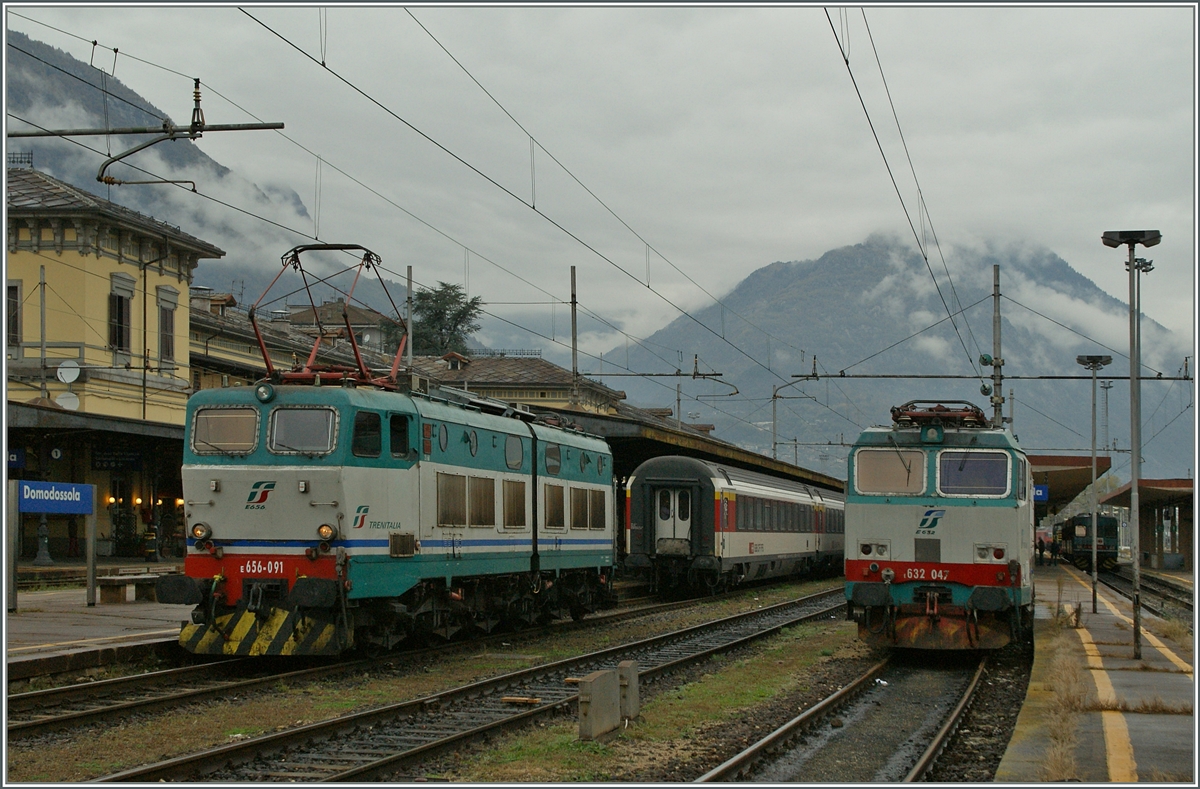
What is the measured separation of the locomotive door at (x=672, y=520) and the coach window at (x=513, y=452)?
11.1 meters

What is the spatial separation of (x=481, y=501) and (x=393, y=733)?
22.8ft

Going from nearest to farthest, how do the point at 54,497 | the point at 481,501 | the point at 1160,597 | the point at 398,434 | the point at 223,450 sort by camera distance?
the point at 223,450 < the point at 398,434 < the point at 481,501 < the point at 54,497 < the point at 1160,597

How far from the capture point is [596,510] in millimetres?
23453

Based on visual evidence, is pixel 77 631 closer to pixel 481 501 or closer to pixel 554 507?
pixel 481 501

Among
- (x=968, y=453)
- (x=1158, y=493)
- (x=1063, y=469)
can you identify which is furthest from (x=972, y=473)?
(x=1063, y=469)

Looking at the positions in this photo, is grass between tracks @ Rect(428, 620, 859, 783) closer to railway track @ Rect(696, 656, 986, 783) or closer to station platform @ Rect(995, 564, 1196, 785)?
railway track @ Rect(696, 656, 986, 783)

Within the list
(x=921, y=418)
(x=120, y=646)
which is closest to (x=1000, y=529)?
(x=921, y=418)

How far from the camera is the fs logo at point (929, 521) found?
56.0 ft

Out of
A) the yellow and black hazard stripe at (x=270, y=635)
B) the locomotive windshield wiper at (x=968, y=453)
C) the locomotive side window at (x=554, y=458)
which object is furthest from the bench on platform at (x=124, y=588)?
the locomotive windshield wiper at (x=968, y=453)

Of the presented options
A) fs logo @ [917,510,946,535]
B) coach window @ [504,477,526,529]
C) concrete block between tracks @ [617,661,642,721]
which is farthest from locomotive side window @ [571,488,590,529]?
concrete block between tracks @ [617,661,642,721]

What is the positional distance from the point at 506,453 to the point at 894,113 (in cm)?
815

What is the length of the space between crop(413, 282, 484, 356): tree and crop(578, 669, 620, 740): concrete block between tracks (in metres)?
77.0

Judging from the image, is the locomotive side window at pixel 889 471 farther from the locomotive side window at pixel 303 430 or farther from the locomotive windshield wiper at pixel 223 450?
the locomotive windshield wiper at pixel 223 450

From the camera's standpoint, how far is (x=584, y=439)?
23266mm
